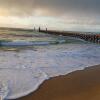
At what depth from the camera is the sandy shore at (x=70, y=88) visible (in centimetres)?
436

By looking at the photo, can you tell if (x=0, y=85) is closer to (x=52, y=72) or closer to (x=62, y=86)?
(x=62, y=86)

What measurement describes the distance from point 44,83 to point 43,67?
75.4 inches

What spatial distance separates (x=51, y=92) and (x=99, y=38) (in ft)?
71.0

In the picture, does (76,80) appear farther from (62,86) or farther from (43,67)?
(43,67)

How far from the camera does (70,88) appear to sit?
4.98m

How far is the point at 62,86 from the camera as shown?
511 cm

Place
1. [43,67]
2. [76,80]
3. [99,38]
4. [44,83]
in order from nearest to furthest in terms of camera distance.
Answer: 1. [44,83]
2. [76,80]
3. [43,67]
4. [99,38]

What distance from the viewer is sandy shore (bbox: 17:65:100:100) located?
172 inches

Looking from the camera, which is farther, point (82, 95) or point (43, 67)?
point (43, 67)

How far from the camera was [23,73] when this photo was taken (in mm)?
6184

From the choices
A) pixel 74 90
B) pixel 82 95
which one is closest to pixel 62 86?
pixel 74 90

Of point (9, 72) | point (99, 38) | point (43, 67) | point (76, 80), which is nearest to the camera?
point (76, 80)

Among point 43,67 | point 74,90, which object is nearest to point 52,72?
point 43,67

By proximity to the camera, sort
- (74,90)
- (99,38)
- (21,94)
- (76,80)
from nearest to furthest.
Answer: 1. (21,94)
2. (74,90)
3. (76,80)
4. (99,38)
